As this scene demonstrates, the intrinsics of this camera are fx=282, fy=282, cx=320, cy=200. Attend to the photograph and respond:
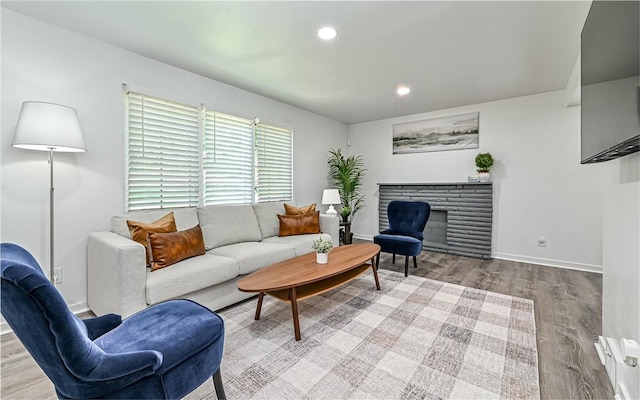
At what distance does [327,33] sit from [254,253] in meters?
2.16

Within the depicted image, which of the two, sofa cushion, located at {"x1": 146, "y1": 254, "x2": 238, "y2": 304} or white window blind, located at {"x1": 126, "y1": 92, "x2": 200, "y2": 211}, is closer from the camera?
sofa cushion, located at {"x1": 146, "y1": 254, "x2": 238, "y2": 304}

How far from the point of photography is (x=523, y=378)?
167 cm

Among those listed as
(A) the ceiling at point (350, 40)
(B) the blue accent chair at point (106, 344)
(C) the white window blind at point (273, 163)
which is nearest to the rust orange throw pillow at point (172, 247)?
(B) the blue accent chair at point (106, 344)

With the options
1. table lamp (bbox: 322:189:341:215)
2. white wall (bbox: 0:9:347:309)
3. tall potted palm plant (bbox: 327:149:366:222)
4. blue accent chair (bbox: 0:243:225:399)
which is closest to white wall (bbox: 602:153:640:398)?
blue accent chair (bbox: 0:243:225:399)

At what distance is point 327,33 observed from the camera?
2455 millimetres

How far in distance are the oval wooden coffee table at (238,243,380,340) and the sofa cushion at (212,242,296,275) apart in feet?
1.10

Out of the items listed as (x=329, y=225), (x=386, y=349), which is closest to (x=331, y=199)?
(x=329, y=225)

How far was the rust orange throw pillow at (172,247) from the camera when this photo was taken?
92.5 inches

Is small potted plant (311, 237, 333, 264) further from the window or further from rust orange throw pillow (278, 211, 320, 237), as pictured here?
the window

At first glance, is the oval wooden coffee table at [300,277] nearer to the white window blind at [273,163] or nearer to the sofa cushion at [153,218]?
the sofa cushion at [153,218]

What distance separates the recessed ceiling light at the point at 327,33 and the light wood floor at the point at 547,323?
286 centimetres

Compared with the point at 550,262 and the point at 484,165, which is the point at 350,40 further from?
the point at 550,262

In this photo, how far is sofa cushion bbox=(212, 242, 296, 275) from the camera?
2.75 meters

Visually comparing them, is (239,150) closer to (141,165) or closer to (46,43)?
(141,165)
